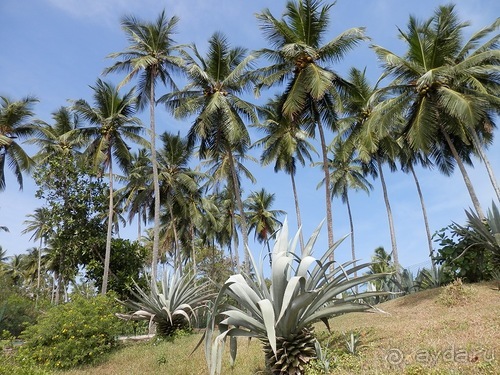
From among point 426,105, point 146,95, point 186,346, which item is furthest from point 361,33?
point 186,346

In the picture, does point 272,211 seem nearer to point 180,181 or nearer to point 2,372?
point 180,181

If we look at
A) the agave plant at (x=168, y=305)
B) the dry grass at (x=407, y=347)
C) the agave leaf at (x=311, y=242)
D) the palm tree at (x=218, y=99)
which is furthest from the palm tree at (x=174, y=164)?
the agave leaf at (x=311, y=242)

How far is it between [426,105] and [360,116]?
8.59 m

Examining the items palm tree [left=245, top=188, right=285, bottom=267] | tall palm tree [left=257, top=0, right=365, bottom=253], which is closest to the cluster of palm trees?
tall palm tree [left=257, top=0, right=365, bottom=253]

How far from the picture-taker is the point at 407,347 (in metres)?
5.82

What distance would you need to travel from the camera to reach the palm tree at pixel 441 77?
14.6m

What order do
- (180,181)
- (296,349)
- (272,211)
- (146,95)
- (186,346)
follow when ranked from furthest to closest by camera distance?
(272,211), (180,181), (146,95), (186,346), (296,349)

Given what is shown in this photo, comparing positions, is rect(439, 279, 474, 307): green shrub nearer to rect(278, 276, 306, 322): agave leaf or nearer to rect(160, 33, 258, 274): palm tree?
rect(278, 276, 306, 322): agave leaf

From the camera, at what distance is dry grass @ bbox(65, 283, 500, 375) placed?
15.7 ft

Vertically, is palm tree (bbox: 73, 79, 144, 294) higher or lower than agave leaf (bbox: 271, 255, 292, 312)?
higher

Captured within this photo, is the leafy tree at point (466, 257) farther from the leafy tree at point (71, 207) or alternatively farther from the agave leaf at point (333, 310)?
the leafy tree at point (71, 207)

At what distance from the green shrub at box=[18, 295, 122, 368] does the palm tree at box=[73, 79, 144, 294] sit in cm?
1104

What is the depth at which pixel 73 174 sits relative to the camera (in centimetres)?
2355

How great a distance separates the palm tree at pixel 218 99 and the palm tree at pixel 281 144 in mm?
2272
